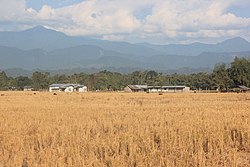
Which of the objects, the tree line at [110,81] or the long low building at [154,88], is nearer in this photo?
the long low building at [154,88]

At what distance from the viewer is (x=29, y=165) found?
8484 mm

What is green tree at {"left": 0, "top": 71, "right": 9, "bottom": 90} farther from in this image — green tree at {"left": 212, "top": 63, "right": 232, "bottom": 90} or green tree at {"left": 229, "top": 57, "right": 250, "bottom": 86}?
green tree at {"left": 229, "top": 57, "right": 250, "bottom": 86}

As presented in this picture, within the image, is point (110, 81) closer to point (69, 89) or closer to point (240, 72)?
point (69, 89)

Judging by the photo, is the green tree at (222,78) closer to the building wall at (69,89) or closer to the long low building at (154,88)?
the long low building at (154,88)

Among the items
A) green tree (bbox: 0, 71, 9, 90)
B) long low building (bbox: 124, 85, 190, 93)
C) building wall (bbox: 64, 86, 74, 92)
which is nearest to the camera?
long low building (bbox: 124, 85, 190, 93)

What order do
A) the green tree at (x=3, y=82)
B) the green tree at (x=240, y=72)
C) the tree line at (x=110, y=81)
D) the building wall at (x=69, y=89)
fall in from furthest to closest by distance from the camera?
the green tree at (x=3, y=82) → the tree line at (x=110, y=81) → the building wall at (x=69, y=89) → the green tree at (x=240, y=72)

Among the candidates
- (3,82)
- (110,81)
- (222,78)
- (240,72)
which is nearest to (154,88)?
(110,81)

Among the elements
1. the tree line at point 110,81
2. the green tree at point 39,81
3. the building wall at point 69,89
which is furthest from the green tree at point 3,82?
the building wall at point 69,89

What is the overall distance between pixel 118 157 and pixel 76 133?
4135 mm

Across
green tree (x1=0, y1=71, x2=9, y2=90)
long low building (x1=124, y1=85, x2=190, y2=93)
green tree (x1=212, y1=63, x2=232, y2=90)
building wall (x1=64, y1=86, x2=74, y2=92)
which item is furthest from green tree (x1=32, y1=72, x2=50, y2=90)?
green tree (x1=212, y1=63, x2=232, y2=90)

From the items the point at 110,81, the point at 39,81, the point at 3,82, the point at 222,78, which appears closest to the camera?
the point at 222,78

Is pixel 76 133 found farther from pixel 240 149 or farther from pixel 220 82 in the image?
pixel 220 82

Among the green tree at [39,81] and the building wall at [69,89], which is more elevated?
the green tree at [39,81]

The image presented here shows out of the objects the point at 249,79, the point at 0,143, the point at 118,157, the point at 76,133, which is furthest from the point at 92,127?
the point at 249,79
